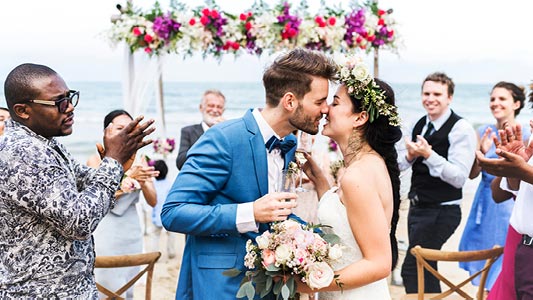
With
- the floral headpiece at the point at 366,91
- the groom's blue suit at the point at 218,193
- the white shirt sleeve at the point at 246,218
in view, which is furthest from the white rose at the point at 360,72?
the white shirt sleeve at the point at 246,218

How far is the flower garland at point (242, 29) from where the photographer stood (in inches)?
268

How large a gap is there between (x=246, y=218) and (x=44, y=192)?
0.79 metres

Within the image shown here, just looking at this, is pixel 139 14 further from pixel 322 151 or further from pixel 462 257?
pixel 462 257

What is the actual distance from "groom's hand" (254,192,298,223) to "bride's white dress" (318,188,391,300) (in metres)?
0.40

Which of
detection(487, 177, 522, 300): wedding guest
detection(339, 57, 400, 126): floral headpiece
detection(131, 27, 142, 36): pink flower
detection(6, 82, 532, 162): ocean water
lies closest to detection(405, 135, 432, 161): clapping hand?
detection(487, 177, 522, 300): wedding guest

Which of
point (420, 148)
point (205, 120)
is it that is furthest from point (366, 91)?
point (205, 120)

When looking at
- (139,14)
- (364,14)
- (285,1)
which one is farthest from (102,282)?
(364,14)

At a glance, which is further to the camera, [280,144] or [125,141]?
[280,144]

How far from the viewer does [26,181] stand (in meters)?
2.14

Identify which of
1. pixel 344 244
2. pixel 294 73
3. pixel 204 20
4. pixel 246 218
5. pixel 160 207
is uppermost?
pixel 204 20

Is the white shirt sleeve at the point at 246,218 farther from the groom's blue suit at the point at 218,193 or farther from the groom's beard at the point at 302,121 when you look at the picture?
the groom's beard at the point at 302,121

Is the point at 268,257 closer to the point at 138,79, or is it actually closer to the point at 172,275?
the point at 172,275

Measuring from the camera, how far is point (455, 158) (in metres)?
5.20

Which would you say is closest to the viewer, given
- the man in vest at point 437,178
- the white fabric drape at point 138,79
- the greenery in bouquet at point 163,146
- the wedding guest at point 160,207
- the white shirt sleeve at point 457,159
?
the white shirt sleeve at point 457,159
